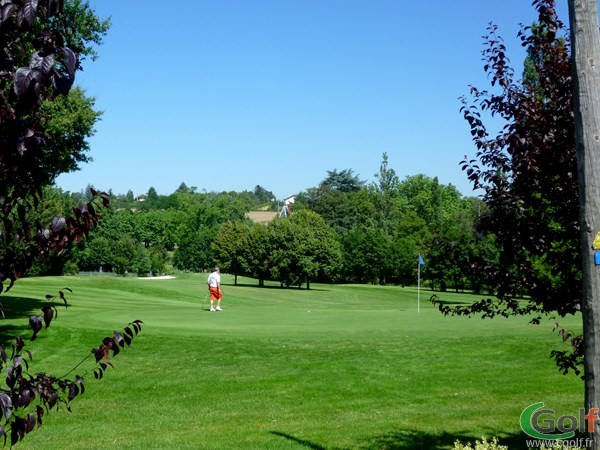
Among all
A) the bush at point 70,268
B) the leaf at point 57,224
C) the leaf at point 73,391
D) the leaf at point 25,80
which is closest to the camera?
the leaf at point 25,80

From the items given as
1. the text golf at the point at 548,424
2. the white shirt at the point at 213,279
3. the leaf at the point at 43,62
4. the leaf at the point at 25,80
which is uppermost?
the leaf at the point at 43,62

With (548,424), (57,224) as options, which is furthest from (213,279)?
(57,224)

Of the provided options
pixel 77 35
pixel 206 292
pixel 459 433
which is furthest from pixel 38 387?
pixel 206 292

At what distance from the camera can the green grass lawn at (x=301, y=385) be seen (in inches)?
366

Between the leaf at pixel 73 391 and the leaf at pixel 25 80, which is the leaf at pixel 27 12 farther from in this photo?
the leaf at pixel 73 391

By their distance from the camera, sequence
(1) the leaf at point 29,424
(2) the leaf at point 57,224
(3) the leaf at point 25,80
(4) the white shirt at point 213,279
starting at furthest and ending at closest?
(4) the white shirt at point 213,279 → (2) the leaf at point 57,224 → (1) the leaf at point 29,424 → (3) the leaf at point 25,80

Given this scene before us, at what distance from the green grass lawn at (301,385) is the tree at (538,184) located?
248 cm

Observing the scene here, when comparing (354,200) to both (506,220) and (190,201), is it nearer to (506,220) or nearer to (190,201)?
(190,201)

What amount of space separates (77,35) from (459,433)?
762 inches

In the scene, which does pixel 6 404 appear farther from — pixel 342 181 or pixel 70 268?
pixel 342 181

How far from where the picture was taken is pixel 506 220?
282 inches

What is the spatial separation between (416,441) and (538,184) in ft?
12.3

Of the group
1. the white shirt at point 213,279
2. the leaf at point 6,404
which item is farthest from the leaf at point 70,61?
the white shirt at point 213,279

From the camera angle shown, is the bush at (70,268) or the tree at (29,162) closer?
the tree at (29,162)
